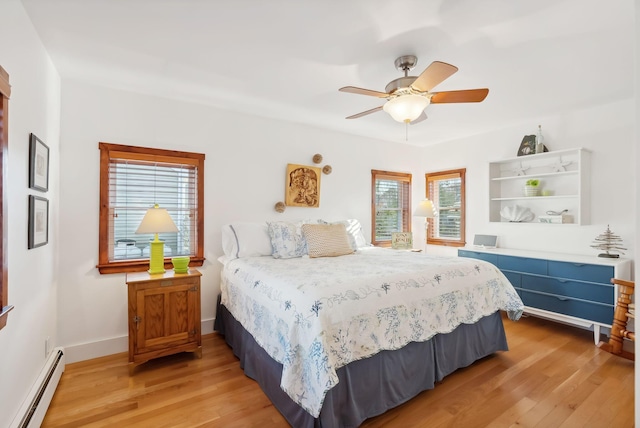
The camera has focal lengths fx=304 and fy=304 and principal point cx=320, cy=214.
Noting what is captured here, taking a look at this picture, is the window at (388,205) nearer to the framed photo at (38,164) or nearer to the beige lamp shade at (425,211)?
the beige lamp shade at (425,211)

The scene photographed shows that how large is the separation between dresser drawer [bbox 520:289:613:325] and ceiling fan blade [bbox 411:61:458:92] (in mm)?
2794

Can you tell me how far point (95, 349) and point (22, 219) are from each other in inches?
63.0

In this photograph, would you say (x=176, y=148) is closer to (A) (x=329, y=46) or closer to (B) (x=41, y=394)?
(A) (x=329, y=46)

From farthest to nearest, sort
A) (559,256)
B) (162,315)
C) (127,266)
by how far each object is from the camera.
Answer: (559,256)
(127,266)
(162,315)

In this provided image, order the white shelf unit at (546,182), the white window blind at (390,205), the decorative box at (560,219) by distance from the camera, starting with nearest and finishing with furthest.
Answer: the white shelf unit at (546,182), the decorative box at (560,219), the white window blind at (390,205)

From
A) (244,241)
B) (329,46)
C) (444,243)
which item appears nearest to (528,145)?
(444,243)

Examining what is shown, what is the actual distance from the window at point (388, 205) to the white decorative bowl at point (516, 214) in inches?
59.0

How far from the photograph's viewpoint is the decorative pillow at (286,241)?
3164mm

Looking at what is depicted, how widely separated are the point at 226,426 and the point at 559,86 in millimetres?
3884

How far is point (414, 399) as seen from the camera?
2143mm

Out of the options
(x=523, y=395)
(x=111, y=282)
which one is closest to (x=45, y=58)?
(x=111, y=282)

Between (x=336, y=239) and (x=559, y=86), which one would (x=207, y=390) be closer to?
(x=336, y=239)

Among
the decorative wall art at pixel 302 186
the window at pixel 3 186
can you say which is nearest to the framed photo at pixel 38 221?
the window at pixel 3 186

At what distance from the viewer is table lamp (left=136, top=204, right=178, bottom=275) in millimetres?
2586
